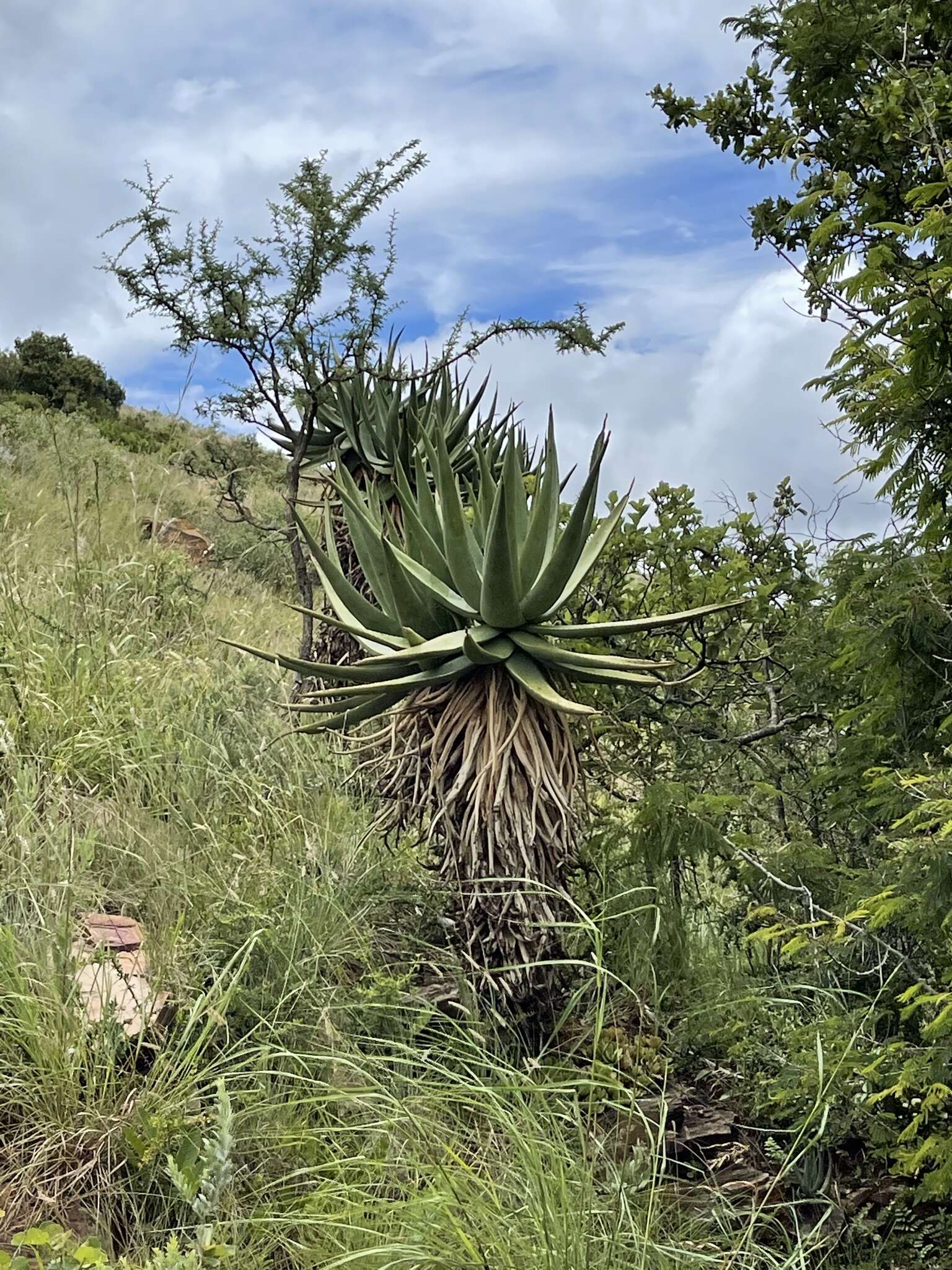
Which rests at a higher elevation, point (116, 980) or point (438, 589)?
point (438, 589)

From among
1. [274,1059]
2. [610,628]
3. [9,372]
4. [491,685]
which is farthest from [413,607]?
[9,372]

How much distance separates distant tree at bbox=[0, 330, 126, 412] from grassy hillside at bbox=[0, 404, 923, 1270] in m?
24.4

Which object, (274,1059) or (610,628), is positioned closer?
(274,1059)

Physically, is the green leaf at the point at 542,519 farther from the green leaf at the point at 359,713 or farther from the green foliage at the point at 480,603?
the green leaf at the point at 359,713

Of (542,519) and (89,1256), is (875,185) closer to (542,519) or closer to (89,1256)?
(542,519)

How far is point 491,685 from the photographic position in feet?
11.7

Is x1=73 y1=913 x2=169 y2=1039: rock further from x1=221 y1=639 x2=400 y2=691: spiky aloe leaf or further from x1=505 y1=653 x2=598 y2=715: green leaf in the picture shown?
x1=505 y1=653 x2=598 y2=715: green leaf

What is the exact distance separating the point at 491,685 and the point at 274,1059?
4.56 ft

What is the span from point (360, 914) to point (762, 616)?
2.39 metres

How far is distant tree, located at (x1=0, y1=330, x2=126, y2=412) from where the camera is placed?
2800 cm

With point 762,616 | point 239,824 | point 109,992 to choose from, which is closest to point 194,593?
point 239,824

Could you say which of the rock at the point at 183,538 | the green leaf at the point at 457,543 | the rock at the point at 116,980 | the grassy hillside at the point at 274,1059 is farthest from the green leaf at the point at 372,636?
the rock at the point at 183,538

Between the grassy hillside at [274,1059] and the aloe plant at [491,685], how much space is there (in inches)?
12.8

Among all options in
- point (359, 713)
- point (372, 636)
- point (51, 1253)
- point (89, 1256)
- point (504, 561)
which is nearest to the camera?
point (89, 1256)
